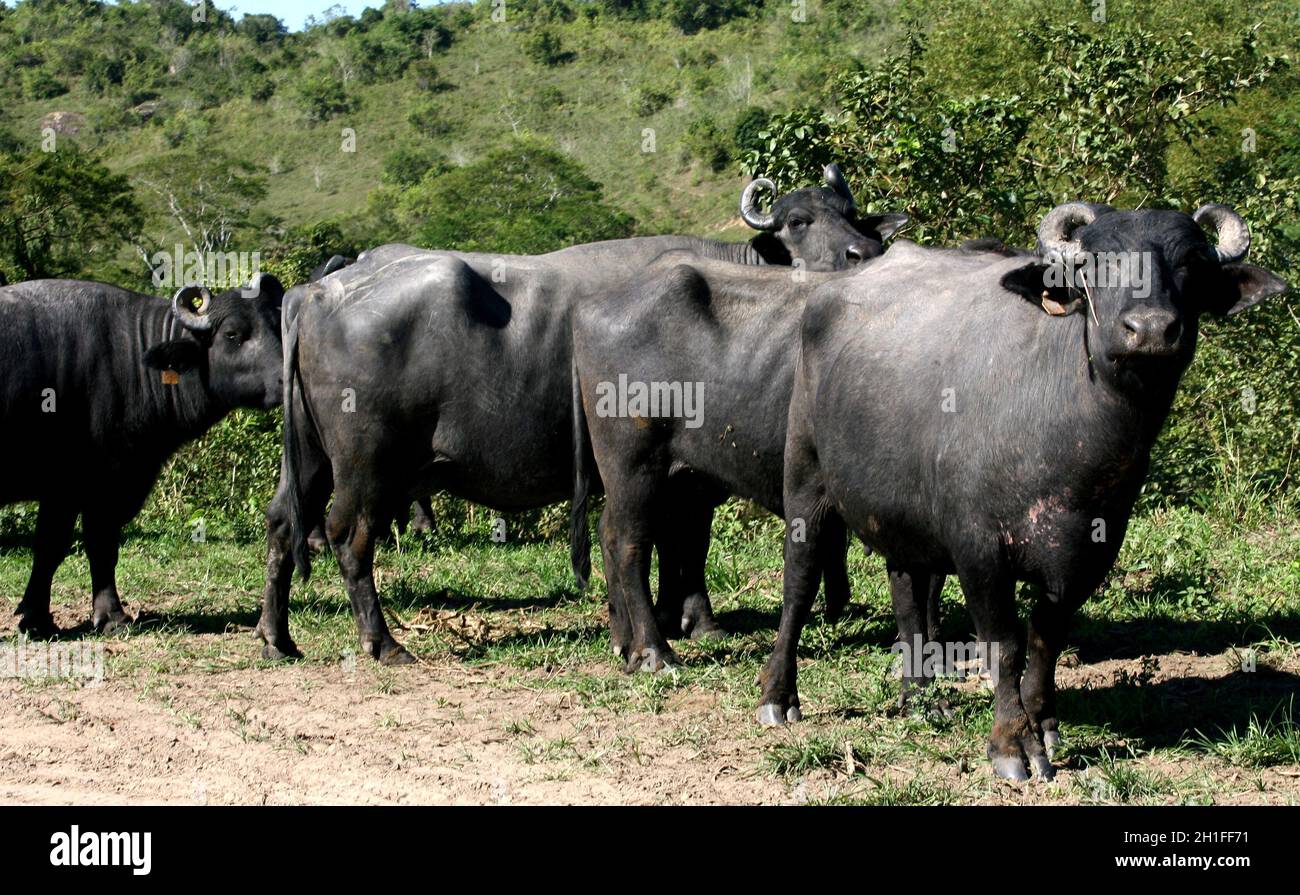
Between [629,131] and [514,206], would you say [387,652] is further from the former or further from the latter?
[629,131]

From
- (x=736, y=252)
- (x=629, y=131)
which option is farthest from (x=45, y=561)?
(x=629, y=131)

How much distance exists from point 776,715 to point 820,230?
4.18m

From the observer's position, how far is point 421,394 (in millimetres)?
8438

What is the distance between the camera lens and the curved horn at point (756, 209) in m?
10.2

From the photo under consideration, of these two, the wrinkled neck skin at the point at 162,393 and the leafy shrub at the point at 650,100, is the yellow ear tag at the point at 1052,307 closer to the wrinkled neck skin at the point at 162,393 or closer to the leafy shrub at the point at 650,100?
the wrinkled neck skin at the point at 162,393

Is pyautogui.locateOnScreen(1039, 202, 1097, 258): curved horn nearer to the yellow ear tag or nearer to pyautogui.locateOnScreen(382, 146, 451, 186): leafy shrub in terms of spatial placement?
the yellow ear tag

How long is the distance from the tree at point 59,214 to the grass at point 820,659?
76.9ft

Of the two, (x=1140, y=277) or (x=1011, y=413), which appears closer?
(x=1140, y=277)

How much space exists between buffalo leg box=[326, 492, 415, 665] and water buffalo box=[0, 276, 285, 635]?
65.5 inches

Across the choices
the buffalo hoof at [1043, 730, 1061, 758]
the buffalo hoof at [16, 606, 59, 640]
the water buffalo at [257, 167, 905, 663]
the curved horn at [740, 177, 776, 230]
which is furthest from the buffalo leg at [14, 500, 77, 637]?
the buffalo hoof at [1043, 730, 1061, 758]

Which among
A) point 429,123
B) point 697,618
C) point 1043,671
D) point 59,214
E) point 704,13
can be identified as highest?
point 704,13

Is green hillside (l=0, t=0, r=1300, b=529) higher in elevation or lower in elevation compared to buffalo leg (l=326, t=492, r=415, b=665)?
higher

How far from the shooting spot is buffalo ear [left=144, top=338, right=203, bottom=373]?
9.55 m

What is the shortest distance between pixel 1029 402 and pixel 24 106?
85315 millimetres
